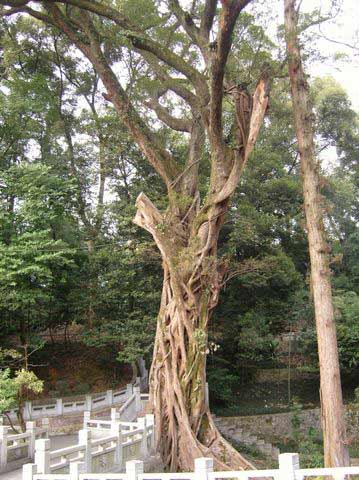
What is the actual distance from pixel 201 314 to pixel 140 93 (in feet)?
26.3

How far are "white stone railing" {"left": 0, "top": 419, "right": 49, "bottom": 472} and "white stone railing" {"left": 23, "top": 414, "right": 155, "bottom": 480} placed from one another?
108 centimetres

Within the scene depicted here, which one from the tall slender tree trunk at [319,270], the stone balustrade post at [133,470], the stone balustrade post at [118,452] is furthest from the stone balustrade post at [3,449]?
the tall slender tree trunk at [319,270]

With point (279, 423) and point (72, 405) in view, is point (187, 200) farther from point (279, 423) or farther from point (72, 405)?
point (279, 423)

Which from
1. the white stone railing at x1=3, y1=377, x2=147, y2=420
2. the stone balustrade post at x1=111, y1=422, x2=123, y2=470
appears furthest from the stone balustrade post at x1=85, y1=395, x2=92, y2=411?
the stone balustrade post at x1=111, y1=422, x2=123, y2=470

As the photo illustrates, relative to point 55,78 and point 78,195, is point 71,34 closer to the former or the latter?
point 78,195

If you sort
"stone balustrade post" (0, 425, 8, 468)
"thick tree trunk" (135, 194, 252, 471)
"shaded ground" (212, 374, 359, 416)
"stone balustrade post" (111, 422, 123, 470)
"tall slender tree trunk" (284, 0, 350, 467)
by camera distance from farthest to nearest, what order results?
"shaded ground" (212, 374, 359, 416) < "thick tree trunk" (135, 194, 252, 471) < "stone balustrade post" (0, 425, 8, 468) < "stone balustrade post" (111, 422, 123, 470) < "tall slender tree trunk" (284, 0, 350, 467)

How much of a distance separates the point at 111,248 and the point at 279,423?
892 cm

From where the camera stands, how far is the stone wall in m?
18.7

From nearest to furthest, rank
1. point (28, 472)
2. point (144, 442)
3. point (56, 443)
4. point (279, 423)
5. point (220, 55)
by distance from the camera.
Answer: point (28, 472) < point (220, 55) < point (144, 442) < point (56, 443) < point (279, 423)

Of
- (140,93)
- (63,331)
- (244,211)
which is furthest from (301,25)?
(63,331)

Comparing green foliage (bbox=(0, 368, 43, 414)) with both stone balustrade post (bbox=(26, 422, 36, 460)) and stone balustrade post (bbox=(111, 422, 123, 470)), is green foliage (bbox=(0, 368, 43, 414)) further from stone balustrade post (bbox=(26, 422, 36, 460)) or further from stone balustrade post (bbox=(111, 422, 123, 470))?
stone balustrade post (bbox=(111, 422, 123, 470))

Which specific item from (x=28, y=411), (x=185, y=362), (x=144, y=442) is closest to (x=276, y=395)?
(x=28, y=411)

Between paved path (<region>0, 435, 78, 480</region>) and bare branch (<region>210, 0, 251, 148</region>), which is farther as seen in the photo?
paved path (<region>0, 435, 78, 480</region>)

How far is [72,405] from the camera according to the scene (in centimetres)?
1630
